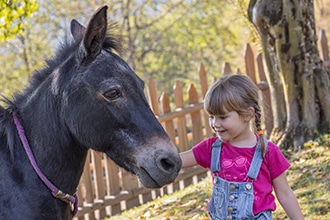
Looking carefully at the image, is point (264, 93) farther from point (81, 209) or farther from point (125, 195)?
point (81, 209)

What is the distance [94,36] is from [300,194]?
9.29 ft

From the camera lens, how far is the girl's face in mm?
2949

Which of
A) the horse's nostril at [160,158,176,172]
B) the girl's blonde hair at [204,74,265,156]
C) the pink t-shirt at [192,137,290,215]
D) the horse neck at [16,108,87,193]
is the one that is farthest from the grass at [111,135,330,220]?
the horse neck at [16,108,87,193]

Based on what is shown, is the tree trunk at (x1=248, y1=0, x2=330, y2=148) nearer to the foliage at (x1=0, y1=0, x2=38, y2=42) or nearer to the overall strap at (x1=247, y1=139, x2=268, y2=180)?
the foliage at (x1=0, y1=0, x2=38, y2=42)

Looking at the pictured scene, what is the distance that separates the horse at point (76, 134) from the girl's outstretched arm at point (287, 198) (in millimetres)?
617

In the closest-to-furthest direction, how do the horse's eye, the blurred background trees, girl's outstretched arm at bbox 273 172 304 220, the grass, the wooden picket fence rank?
the horse's eye
girl's outstretched arm at bbox 273 172 304 220
the grass
the wooden picket fence
the blurred background trees

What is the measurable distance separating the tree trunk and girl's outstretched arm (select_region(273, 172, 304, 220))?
3.04 meters

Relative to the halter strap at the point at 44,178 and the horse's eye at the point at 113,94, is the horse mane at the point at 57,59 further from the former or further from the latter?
the horse's eye at the point at 113,94

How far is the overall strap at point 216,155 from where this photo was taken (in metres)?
3.07

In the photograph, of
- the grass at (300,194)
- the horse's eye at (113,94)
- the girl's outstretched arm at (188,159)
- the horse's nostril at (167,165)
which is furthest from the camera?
the grass at (300,194)

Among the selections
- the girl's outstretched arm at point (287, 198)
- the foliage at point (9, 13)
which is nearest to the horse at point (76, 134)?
the girl's outstretched arm at point (287, 198)

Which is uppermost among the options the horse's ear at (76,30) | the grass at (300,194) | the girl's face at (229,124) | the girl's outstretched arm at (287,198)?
the horse's ear at (76,30)

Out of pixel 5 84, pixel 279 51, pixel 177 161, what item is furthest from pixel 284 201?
pixel 5 84

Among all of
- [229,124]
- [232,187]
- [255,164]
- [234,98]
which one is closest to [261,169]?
[255,164]
